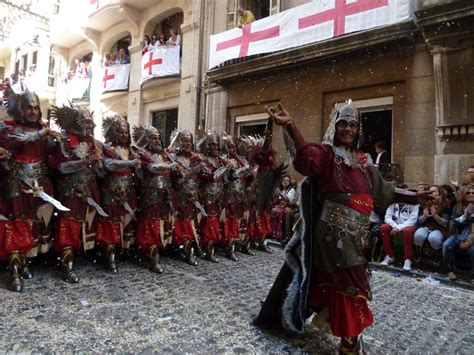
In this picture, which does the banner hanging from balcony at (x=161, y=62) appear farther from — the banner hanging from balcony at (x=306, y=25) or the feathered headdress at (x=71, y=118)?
the feathered headdress at (x=71, y=118)

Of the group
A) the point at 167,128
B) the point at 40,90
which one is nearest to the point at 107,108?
the point at 167,128

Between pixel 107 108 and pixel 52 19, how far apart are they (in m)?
6.03

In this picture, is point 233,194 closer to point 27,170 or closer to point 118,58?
point 27,170

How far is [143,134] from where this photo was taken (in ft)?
18.3

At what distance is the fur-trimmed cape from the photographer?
3004mm

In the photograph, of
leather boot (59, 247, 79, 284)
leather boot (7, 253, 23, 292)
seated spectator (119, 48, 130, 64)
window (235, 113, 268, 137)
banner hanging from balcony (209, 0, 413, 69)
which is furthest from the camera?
seated spectator (119, 48, 130, 64)

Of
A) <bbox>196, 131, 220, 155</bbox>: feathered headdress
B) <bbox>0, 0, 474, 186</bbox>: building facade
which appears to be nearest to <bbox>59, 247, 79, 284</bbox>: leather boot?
<bbox>196, 131, 220, 155</bbox>: feathered headdress

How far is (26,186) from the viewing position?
13.7 feet

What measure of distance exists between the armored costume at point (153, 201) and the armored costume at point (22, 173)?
4.25ft

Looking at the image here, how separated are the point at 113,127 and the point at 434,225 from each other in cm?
528

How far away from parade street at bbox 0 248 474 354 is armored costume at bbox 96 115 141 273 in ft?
1.46

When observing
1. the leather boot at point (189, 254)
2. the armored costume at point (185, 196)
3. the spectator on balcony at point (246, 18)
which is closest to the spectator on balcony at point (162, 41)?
the spectator on balcony at point (246, 18)

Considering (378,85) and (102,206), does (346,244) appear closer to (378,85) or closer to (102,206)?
(102,206)

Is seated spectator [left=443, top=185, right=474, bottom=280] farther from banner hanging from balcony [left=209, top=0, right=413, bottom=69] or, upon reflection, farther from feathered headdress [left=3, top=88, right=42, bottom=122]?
feathered headdress [left=3, top=88, right=42, bottom=122]
